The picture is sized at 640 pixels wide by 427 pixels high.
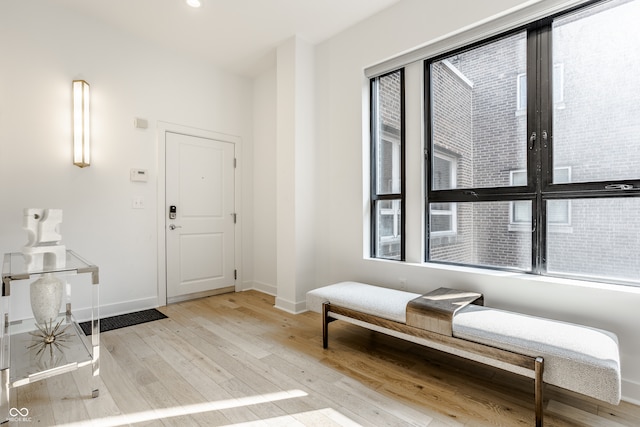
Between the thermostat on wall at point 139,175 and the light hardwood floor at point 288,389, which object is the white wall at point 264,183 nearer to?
the thermostat on wall at point 139,175

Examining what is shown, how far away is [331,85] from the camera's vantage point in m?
3.47

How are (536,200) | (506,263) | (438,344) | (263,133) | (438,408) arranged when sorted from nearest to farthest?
(438,408) < (438,344) < (536,200) < (506,263) < (263,133)

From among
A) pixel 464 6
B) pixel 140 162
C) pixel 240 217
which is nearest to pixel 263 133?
pixel 240 217

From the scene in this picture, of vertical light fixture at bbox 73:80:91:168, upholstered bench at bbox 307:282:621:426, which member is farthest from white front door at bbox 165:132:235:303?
upholstered bench at bbox 307:282:621:426

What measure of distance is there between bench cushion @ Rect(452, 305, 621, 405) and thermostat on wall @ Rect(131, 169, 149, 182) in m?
3.27

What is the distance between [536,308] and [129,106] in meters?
4.04

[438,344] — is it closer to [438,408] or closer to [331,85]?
[438,408]

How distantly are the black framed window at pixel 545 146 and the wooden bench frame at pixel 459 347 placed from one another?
0.82 meters

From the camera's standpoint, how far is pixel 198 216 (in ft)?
12.8

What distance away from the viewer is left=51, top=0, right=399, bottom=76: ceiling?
2.89m

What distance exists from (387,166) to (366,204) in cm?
43

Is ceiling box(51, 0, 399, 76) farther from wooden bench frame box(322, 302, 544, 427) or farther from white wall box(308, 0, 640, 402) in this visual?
wooden bench frame box(322, 302, 544, 427)

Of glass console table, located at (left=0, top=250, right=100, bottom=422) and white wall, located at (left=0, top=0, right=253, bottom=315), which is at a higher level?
white wall, located at (left=0, top=0, right=253, bottom=315)

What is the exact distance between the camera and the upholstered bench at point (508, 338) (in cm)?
148
